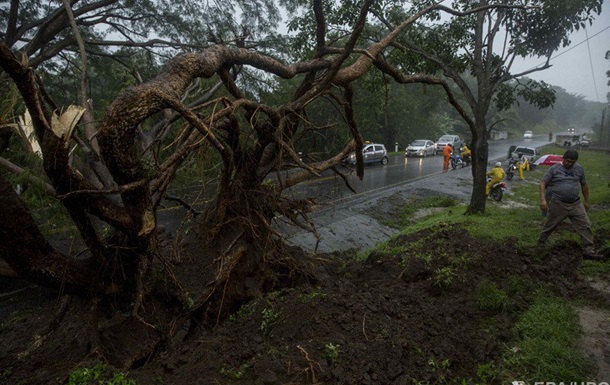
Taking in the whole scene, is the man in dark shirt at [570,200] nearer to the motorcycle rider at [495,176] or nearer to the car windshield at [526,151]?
the motorcycle rider at [495,176]

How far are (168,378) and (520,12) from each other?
10239 mm

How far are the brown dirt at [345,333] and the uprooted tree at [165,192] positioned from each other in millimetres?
398

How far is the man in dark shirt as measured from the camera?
17.6 feet

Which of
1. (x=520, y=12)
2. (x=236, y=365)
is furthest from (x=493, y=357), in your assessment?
(x=520, y=12)

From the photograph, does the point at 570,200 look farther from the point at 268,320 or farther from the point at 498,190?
the point at 498,190

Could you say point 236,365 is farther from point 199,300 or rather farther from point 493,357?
point 493,357

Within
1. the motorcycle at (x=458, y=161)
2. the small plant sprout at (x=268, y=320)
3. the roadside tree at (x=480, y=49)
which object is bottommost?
the small plant sprout at (x=268, y=320)

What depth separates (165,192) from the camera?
3.87 metres

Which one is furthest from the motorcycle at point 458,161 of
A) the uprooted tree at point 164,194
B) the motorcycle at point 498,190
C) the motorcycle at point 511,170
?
the uprooted tree at point 164,194

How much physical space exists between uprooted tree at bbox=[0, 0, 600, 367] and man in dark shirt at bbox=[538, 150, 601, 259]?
245 cm

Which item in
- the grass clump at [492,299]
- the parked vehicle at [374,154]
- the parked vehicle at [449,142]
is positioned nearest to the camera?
the grass clump at [492,299]

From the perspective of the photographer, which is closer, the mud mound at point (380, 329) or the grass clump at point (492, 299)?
the mud mound at point (380, 329)

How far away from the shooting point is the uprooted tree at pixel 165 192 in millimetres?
2553

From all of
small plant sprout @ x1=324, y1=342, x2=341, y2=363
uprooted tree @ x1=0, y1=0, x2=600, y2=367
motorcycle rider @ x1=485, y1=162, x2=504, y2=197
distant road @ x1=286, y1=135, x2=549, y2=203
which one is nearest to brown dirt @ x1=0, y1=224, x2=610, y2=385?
small plant sprout @ x1=324, y1=342, x2=341, y2=363
